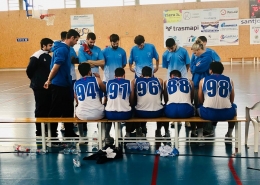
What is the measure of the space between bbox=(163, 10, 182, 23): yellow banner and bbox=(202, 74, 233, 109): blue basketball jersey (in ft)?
67.8

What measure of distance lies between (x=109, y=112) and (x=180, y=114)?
3.69 ft

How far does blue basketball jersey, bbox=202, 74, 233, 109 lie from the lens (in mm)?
5203

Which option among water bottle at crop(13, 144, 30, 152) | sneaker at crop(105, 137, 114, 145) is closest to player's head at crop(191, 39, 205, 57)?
sneaker at crop(105, 137, 114, 145)

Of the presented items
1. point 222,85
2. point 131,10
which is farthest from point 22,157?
point 131,10

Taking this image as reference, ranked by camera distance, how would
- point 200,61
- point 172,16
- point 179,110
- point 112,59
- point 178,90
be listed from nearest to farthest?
point 179,110
point 178,90
point 200,61
point 112,59
point 172,16

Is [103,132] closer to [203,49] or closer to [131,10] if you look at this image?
[203,49]

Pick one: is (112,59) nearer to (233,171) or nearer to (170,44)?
(170,44)

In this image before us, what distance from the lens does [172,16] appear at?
83.1ft

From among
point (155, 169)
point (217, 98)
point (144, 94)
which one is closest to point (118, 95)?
point (144, 94)

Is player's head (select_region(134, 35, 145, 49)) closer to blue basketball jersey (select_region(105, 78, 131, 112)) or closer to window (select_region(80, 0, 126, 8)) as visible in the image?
blue basketball jersey (select_region(105, 78, 131, 112))

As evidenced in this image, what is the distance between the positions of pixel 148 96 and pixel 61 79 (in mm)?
1581

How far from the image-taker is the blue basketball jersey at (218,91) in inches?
205

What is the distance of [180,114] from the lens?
17.6 ft


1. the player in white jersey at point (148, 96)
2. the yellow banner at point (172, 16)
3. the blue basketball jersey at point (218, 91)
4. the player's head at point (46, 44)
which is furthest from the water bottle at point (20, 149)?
the yellow banner at point (172, 16)
